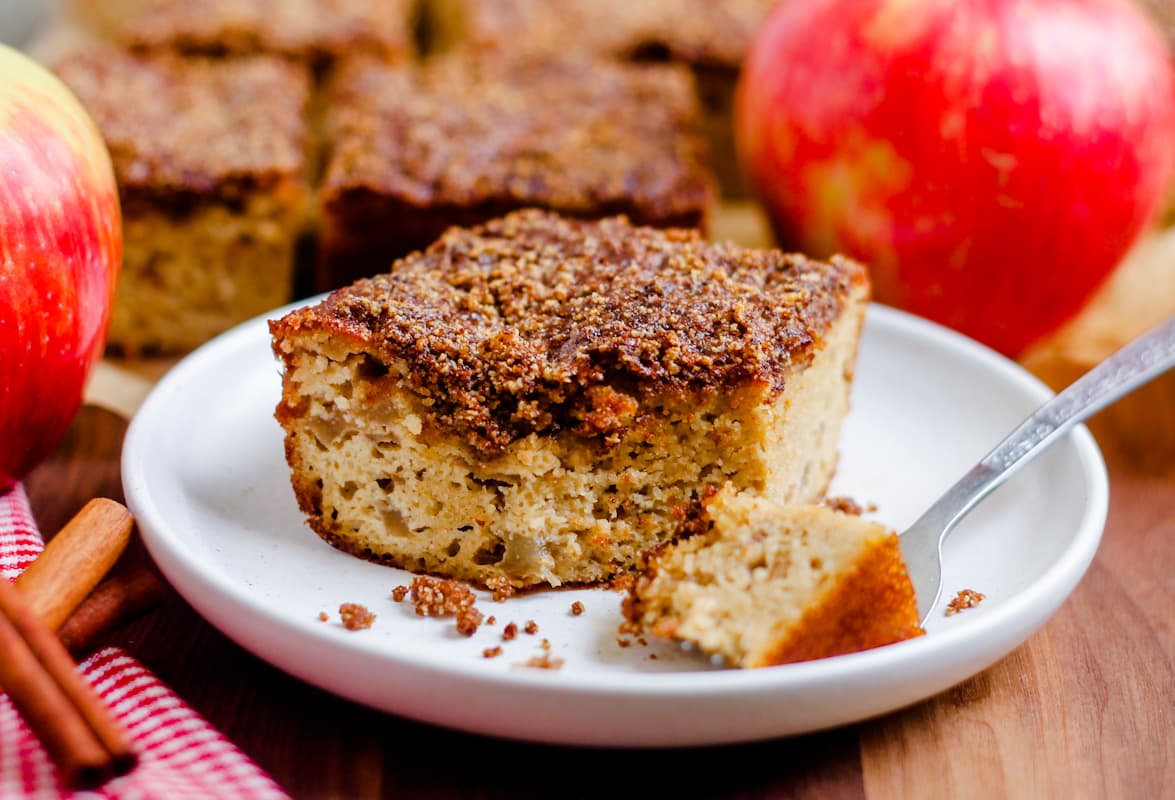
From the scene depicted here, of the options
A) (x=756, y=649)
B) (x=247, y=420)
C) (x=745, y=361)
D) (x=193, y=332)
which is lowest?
(x=193, y=332)

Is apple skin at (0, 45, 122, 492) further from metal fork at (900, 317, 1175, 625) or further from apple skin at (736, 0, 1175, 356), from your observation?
apple skin at (736, 0, 1175, 356)

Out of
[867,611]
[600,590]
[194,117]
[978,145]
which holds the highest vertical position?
Answer: [978,145]

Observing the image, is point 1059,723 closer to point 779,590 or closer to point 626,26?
point 779,590

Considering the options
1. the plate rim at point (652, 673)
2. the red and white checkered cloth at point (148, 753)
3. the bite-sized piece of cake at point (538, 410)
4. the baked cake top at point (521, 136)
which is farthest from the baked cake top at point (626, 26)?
the red and white checkered cloth at point (148, 753)

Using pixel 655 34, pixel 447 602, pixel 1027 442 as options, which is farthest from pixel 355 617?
pixel 655 34

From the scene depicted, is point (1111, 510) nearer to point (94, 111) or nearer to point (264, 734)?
point (264, 734)

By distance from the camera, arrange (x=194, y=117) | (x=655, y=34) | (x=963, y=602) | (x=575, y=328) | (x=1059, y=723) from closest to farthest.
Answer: (x=1059, y=723) → (x=963, y=602) → (x=575, y=328) → (x=194, y=117) → (x=655, y=34)

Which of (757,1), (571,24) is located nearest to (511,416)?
(571,24)
